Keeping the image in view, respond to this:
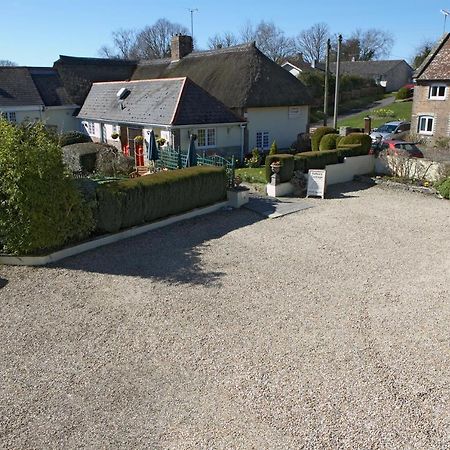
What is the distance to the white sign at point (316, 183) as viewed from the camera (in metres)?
19.2

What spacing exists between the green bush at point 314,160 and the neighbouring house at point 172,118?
18.1 feet

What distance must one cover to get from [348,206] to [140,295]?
10.3 meters

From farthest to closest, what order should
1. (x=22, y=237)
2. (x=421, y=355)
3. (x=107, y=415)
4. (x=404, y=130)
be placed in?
(x=404, y=130) → (x=22, y=237) → (x=421, y=355) → (x=107, y=415)

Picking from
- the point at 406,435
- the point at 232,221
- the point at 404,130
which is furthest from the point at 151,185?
the point at 404,130

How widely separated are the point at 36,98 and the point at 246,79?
49.0ft

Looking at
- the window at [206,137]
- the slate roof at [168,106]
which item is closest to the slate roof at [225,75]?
the slate roof at [168,106]

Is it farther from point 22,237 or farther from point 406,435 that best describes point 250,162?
point 406,435

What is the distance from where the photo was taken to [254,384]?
292 inches

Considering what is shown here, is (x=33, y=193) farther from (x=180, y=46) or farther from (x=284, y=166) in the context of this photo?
(x=180, y=46)

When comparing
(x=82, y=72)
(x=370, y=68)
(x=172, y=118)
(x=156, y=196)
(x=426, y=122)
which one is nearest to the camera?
(x=156, y=196)

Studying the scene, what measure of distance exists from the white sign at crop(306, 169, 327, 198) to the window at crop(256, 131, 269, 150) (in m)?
8.72

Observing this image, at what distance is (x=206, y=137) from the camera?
24219mm

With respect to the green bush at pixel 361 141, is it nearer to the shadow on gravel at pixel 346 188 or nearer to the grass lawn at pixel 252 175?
the shadow on gravel at pixel 346 188

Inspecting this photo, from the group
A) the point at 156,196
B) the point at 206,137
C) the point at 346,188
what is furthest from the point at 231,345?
the point at 206,137
